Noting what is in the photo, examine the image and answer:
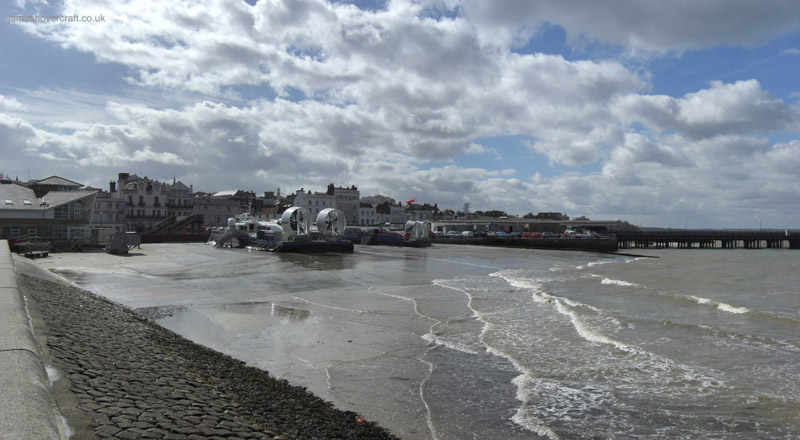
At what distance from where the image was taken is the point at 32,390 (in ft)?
16.2

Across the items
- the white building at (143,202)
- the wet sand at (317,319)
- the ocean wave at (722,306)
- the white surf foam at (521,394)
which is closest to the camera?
the white surf foam at (521,394)

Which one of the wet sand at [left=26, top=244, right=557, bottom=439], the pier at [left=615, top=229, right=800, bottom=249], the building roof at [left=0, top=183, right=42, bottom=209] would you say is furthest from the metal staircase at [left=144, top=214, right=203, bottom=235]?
the pier at [left=615, top=229, right=800, bottom=249]

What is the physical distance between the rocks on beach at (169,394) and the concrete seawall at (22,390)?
41 centimetres

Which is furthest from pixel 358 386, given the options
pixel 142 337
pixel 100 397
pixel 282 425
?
pixel 142 337

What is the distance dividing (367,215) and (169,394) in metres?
133

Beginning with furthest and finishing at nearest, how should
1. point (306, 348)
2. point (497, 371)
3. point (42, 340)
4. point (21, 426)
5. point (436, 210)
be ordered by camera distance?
point (436, 210) → point (306, 348) → point (497, 371) → point (42, 340) → point (21, 426)

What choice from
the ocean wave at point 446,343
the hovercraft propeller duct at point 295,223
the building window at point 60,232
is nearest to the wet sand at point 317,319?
the ocean wave at point 446,343

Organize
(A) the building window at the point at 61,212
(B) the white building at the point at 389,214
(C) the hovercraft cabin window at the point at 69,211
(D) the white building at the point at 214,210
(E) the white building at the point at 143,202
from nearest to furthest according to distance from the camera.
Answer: (A) the building window at the point at 61,212 < (C) the hovercraft cabin window at the point at 69,211 < (E) the white building at the point at 143,202 < (D) the white building at the point at 214,210 < (B) the white building at the point at 389,214

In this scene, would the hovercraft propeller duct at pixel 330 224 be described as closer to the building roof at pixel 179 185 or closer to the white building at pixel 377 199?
the building roof at pixel 179 185

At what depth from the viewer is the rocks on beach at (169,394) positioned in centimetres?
556

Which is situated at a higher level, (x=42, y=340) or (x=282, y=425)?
(x=42, y=340)

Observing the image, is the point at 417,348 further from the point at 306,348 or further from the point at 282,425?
the point at 282,425

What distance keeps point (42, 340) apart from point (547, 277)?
25.0m

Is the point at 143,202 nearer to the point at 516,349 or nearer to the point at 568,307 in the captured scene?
the point at 568,307
